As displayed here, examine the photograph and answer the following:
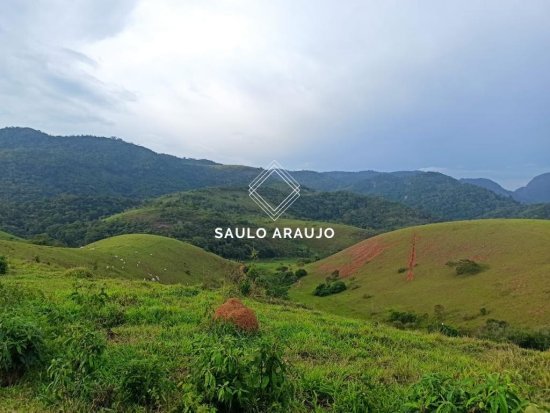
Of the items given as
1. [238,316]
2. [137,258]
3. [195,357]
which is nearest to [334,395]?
[195,357]

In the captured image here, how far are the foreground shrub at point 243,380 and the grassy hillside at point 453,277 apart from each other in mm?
32112

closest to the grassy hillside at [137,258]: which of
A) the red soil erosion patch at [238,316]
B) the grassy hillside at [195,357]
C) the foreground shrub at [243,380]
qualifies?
the grassy hillside at [195,357]

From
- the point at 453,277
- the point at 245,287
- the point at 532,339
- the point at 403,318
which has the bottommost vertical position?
the point at 403,318

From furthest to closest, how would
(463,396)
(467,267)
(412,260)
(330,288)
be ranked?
(412,260) < (330,288) < (467,267) < (463,396)

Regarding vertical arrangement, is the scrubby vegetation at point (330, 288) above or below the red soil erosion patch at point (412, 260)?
below

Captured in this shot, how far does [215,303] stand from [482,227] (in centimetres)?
5735

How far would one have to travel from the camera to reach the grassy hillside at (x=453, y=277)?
39.0 metres

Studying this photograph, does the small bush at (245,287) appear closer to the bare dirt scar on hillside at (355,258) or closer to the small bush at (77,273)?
the small bush at (77,273)

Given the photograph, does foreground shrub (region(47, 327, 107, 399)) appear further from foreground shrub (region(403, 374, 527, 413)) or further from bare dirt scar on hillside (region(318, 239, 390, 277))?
bare dirt scar on hillside (region(318, 239, 390, 277))

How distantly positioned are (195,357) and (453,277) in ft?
158

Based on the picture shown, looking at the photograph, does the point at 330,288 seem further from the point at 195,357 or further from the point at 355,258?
the point at 195,357

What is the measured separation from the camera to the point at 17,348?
23.4ft

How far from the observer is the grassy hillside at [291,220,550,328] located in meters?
39.0

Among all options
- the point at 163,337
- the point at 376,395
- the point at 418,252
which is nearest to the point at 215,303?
the point at 163,337
